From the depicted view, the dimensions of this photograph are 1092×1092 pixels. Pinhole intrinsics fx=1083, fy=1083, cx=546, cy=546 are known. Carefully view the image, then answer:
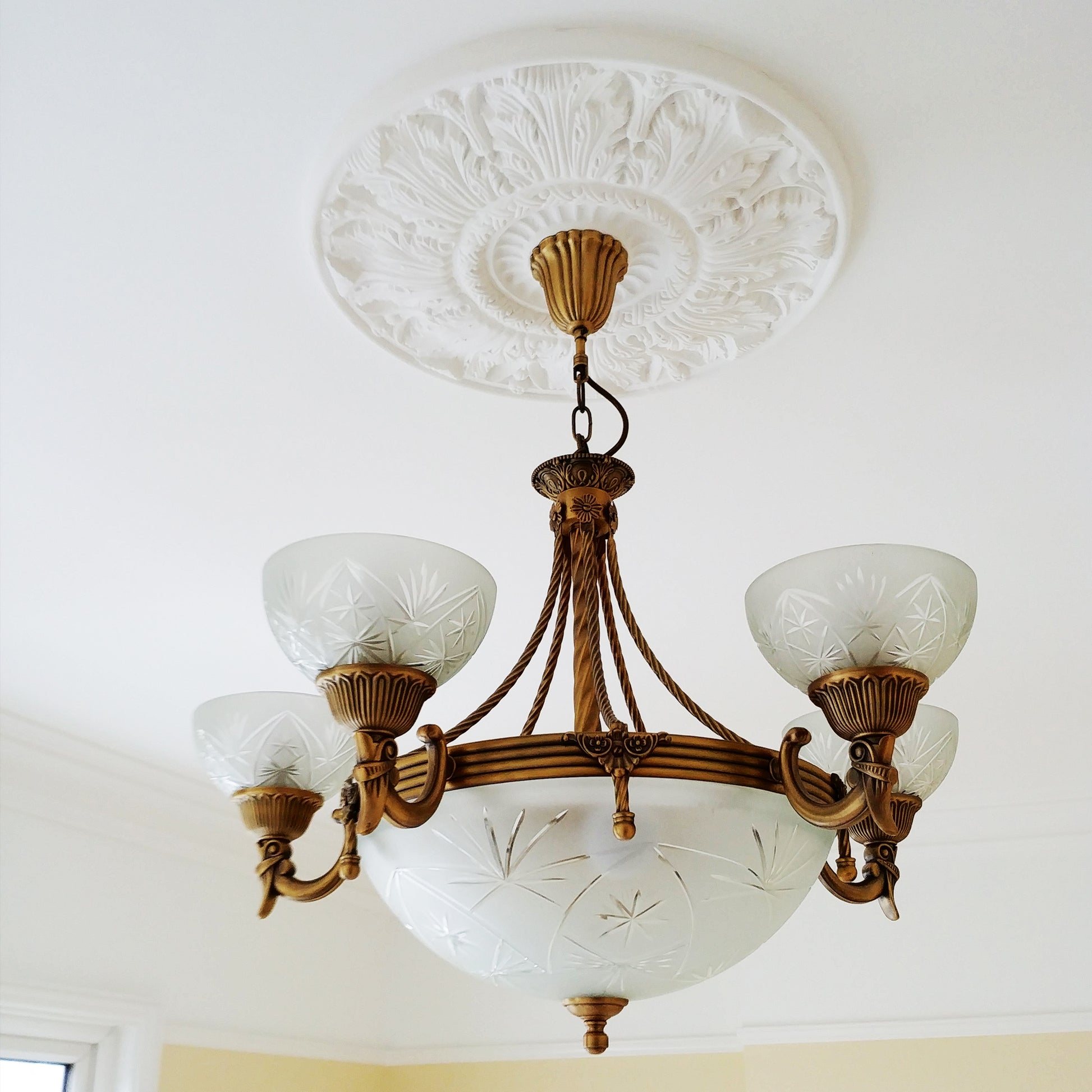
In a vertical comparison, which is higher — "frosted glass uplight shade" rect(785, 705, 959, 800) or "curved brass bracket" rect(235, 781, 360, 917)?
"frosted glass uplight shade" rect(785, 705, 959, 800)

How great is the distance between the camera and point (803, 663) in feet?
3.12

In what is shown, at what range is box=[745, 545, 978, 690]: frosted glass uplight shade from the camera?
0.92 m

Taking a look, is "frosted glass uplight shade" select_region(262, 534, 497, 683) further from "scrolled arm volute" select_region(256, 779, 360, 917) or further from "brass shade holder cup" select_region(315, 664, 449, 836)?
"scrolled arm volute" select_region(256, 779, 360, 917)

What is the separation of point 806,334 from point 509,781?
31.9 inches

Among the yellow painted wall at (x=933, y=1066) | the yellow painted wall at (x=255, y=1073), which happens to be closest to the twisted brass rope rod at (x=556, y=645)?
the yellow painted wall at (x=255, y=1073)

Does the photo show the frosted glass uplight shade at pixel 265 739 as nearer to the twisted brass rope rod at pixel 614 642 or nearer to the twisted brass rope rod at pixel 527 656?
the twisted brass rope rod at pixel 527 656

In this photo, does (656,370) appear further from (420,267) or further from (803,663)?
(803,663)

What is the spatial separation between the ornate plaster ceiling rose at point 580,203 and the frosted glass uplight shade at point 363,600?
46cm

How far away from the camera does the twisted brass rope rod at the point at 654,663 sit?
1000 millimetres

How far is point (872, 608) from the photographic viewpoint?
921 mm

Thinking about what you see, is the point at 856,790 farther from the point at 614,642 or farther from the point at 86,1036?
the point at 86,1036

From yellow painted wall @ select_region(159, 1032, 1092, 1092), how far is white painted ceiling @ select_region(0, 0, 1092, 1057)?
1.12m

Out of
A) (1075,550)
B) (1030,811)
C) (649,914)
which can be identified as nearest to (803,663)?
(649,914)

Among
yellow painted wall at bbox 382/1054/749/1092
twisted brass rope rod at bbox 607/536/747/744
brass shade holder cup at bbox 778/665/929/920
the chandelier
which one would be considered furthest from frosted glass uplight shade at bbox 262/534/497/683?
yellow painted wall at bbox 382/1054/749/1092
